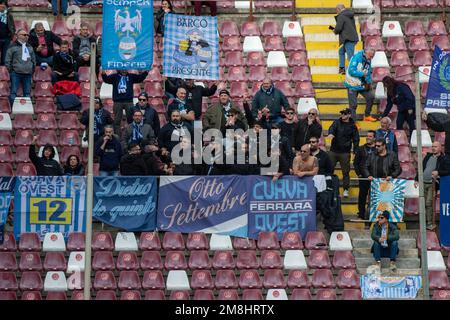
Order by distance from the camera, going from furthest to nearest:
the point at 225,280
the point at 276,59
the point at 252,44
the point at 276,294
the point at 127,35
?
the point at 252,44 < the point at 276,59 < the point at 127,35 < the point at 225,280 < the point at 276,294

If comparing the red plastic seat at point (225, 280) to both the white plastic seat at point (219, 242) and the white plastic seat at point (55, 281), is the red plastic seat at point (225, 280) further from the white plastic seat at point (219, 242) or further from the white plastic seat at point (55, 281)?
the white plastic seat at point (55, 281)

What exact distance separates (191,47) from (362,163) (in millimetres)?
4503

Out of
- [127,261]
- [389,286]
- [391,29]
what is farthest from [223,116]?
[391,29]

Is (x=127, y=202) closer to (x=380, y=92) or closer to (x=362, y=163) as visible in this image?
(x=362, y=163)

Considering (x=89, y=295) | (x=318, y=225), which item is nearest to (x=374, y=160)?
(x=318, y=225)

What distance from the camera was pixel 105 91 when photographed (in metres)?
33.2

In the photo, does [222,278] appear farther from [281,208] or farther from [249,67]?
[249,67]

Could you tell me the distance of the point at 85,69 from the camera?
1316 inches

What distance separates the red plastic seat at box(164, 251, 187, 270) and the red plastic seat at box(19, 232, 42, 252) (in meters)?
2.54

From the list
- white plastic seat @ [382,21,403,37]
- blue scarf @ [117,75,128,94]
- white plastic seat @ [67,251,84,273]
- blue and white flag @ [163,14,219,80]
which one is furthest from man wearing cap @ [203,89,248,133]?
white plastic seat @ [382,21,403,37]

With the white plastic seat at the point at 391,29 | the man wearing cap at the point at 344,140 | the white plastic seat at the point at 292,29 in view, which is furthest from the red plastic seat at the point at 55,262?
the white plastic seat at the point at 391,29

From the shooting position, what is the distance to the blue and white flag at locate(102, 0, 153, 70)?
30000 mm

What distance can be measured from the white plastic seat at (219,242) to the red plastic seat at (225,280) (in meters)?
0.63

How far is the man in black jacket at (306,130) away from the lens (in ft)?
99.2
